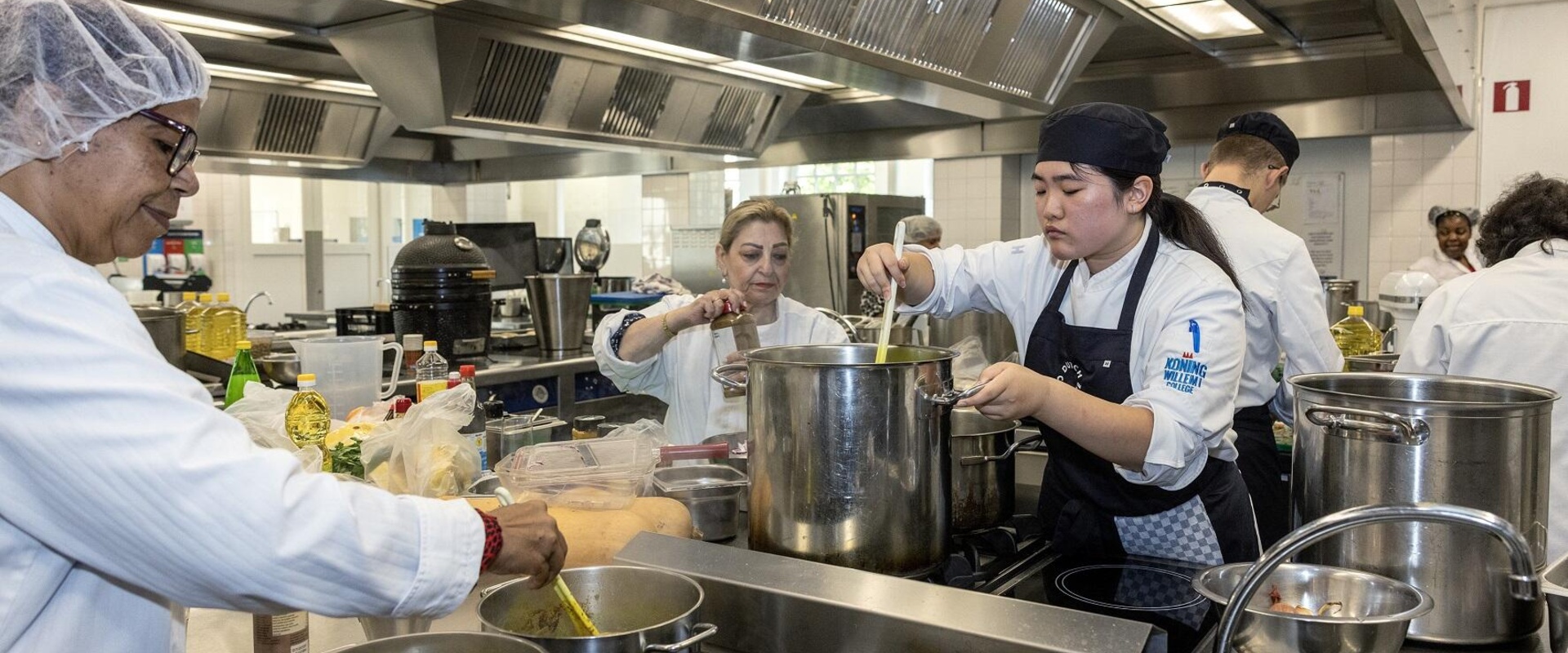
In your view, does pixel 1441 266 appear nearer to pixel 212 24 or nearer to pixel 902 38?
pixel 902 38

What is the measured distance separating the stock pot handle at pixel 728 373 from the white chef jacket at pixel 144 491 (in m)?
0.79

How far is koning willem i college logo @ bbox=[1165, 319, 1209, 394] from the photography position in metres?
1.59

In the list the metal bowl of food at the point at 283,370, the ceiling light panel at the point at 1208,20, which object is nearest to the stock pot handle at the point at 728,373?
the metal bowl of food at the point at 283,370

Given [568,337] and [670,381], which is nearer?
[670,381]

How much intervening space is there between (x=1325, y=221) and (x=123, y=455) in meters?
6.59

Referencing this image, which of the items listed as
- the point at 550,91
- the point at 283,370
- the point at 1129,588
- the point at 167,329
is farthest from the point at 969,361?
the point at 167,329

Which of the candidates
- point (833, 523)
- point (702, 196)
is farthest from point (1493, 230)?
point (702, 196)

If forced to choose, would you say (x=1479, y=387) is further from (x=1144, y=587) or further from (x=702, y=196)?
(x=702, y=196)

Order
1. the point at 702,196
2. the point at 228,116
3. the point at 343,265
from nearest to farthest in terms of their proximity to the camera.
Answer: the point at 228,116, the point at 702,196, the point at 343,265

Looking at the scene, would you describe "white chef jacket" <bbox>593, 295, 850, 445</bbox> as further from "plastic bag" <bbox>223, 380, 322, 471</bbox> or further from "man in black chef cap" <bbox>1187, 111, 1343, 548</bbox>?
"man in black chef cap" <bbox>1187, 111, 1343, 548</bbox>

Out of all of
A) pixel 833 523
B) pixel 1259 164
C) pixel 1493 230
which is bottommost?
pixel 833 523

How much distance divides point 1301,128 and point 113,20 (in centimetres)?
581

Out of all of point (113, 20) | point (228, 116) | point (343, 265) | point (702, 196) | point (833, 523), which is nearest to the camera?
point (113, 20)

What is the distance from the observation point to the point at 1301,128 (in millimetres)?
5695
